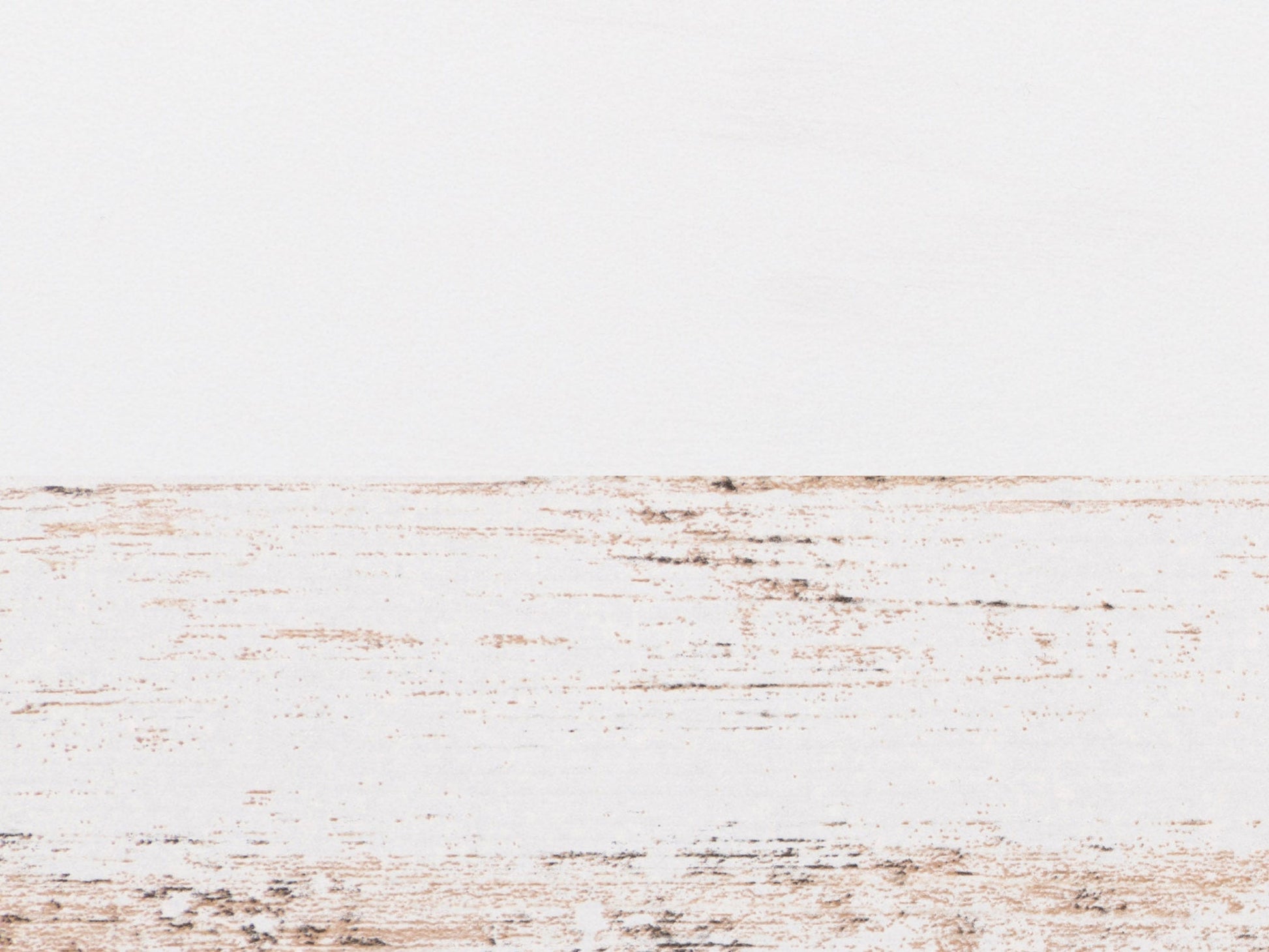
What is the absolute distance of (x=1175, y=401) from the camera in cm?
53

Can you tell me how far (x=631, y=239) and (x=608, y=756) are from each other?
0.28 meters

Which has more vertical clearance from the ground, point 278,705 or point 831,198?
point 831,198

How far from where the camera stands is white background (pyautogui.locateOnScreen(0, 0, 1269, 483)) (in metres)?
0.52

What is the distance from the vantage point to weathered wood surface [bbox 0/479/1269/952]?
1.64 ft

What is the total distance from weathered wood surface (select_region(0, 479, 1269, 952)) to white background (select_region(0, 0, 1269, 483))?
2.8 inches

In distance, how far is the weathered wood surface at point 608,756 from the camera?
0.50 metres

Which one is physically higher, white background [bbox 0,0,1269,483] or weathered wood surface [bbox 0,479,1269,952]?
white background [bbox 0,0,1269,483]

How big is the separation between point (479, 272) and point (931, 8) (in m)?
0.31

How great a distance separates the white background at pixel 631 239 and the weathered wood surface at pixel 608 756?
2.8 inches

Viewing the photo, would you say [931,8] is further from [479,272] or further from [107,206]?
[107,206]

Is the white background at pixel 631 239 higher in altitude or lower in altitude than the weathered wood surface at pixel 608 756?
higher

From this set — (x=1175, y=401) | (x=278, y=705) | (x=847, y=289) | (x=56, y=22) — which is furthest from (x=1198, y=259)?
(x=56, y=22)

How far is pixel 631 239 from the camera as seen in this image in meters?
0.54

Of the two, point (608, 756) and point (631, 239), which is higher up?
point (631, 239)
